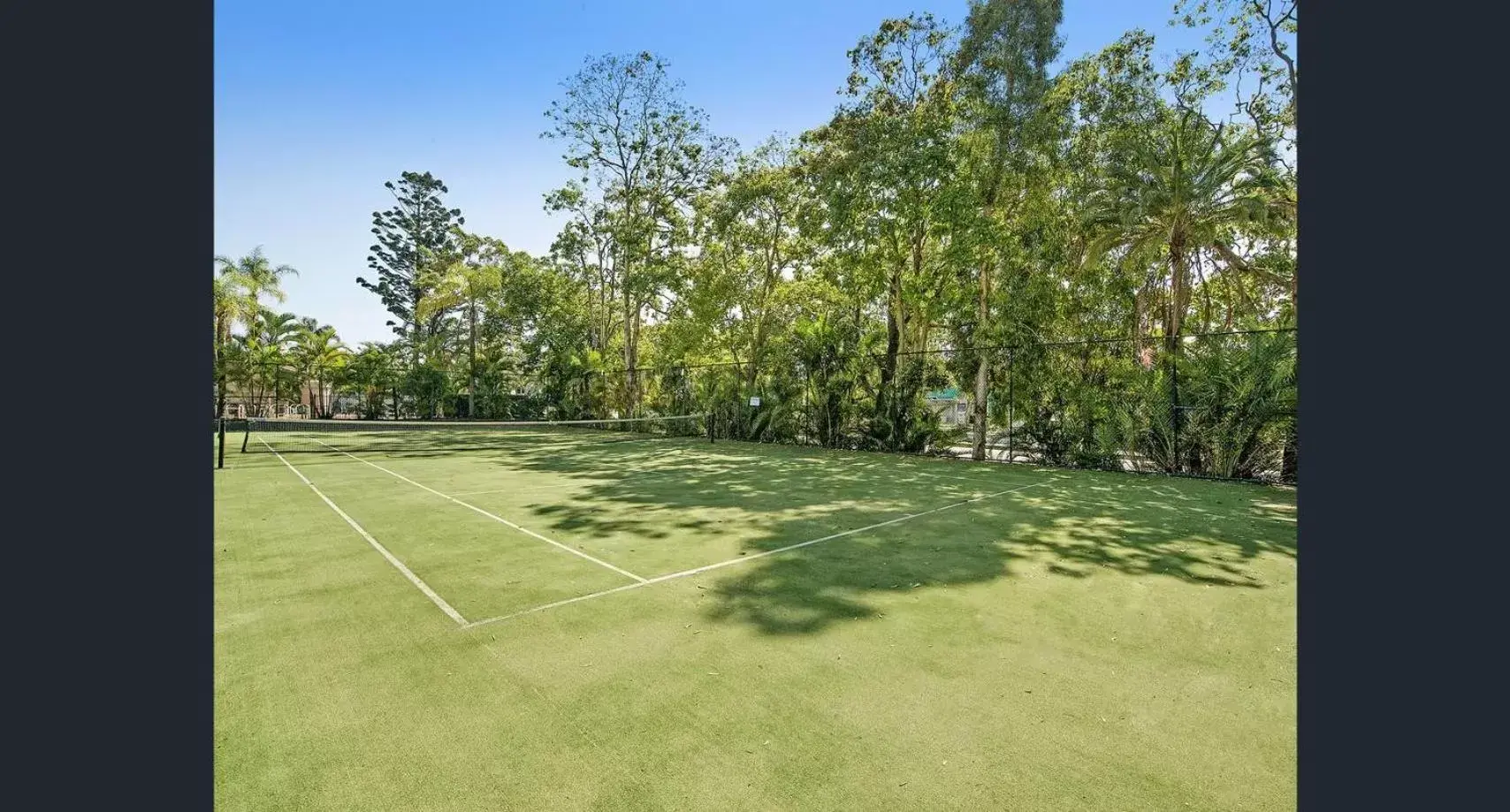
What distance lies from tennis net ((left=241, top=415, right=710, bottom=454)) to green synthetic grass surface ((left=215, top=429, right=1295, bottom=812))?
34.6ft

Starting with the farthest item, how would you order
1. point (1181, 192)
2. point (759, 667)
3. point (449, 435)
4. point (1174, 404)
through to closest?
point (449, 435)
point (1181, 192)
point (1174, 404)
point (759, 667)

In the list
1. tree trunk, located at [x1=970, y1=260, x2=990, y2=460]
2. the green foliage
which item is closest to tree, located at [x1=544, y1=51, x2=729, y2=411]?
the green foliage

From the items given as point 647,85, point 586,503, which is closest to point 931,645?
point 586,503

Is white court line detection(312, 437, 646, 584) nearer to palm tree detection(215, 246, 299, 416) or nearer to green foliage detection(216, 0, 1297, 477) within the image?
green foliage detection(216, 0, 1297, 477)

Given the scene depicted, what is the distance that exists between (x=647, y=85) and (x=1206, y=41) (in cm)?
1721

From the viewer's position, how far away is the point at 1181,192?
1403cm

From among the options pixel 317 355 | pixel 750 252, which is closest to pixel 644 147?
pixel 750 252

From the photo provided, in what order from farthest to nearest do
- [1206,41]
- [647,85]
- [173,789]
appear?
[647,85] < [1206,41] < [173,789]

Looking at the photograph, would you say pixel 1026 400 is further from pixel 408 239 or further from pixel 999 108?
pixel 408 239

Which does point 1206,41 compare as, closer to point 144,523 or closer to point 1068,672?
point 1068,672

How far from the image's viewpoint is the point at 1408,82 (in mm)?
658

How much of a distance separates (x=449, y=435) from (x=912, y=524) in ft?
64.8

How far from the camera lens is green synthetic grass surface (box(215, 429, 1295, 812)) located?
247cm

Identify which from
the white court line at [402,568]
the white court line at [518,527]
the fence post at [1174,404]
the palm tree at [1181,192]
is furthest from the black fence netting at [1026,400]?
the white court line at [402,568]
